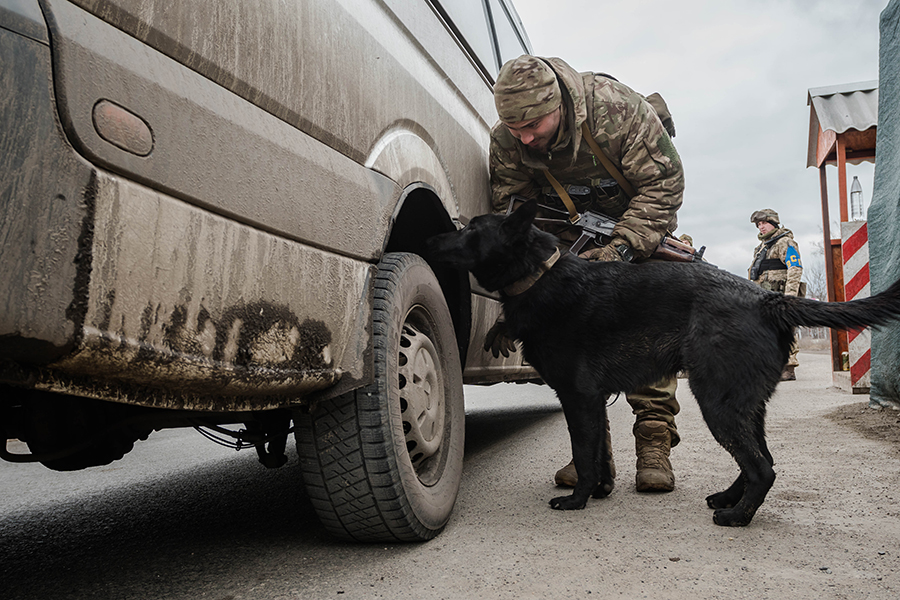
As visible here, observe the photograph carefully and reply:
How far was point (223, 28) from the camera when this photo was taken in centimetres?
121

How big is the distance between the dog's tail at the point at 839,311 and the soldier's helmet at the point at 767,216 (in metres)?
6.83

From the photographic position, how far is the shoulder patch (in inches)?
310

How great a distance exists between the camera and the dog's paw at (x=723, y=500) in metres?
2.19

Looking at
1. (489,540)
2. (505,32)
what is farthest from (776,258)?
(489,540)

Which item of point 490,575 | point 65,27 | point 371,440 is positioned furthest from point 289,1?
point 490,575

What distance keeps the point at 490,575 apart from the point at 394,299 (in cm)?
78

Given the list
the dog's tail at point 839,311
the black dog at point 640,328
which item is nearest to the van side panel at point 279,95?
the black dog at point 640,328

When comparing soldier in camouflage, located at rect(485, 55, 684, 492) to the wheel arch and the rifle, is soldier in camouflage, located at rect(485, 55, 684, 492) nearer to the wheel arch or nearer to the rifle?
the rifle

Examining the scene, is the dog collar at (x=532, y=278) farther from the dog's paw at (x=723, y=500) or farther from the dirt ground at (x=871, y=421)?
the dirt ground at (x=871, y=421)

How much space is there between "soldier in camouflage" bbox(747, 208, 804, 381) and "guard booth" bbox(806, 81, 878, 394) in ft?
4.66

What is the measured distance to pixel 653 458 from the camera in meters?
2.56

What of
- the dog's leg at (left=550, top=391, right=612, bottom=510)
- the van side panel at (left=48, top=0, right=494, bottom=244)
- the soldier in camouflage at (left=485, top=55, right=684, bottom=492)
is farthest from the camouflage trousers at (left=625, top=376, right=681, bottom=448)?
the van side panel at (left=48, top=0, right=494, bottom=244)

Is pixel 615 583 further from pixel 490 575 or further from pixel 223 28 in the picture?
pixel 223 28

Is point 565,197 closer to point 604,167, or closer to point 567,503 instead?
point 604,167
